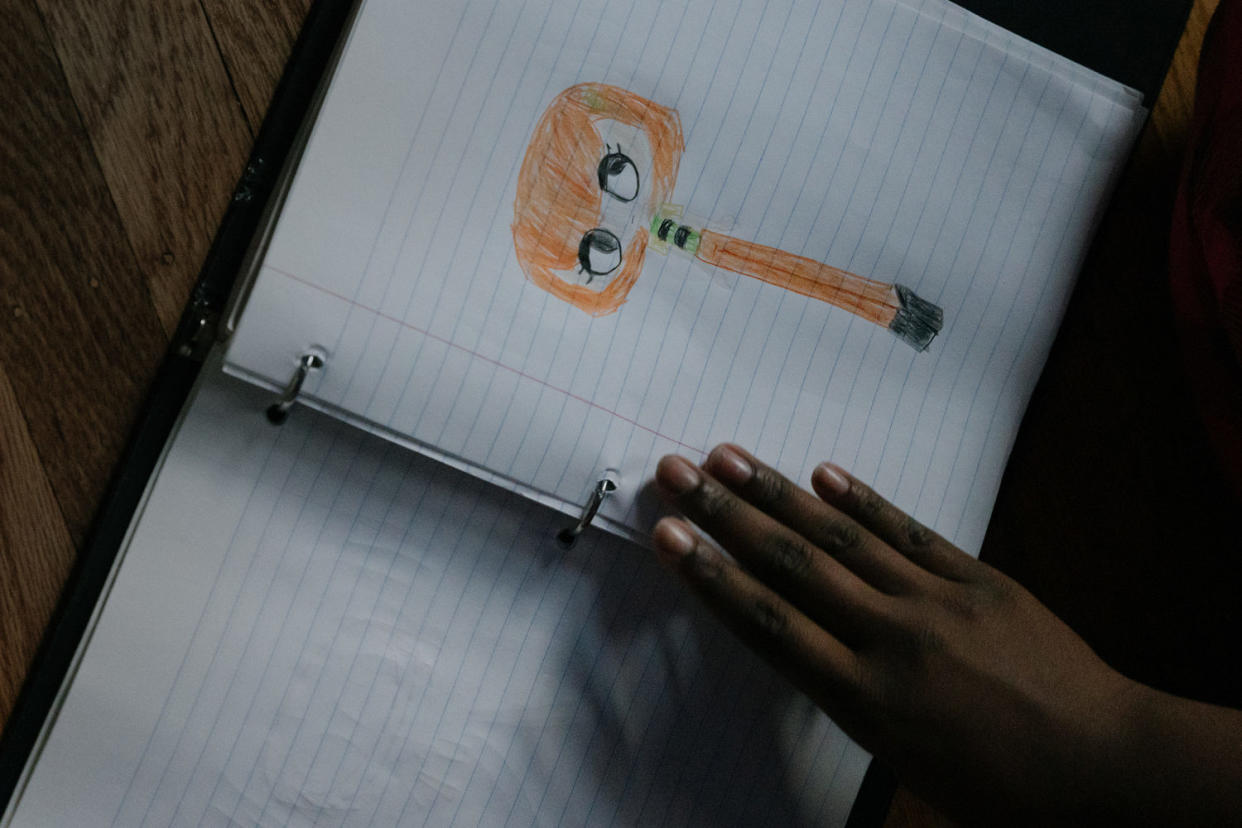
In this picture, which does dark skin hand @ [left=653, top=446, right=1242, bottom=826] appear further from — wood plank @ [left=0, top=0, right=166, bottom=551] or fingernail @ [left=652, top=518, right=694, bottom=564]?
wood plank @ [left=0, top=0, right=166, bottom=551]

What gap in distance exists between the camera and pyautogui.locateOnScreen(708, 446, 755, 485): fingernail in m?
0.49

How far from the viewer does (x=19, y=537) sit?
0.47m

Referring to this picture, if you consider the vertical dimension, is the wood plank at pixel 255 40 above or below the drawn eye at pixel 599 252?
above

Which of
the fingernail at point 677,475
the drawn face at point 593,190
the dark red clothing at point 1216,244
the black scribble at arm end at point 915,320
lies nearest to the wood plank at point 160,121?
the drawn face at point 593,190

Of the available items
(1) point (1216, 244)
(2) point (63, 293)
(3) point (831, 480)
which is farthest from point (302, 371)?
(1) point (1216, 244)

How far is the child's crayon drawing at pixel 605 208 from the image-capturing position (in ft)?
1.59

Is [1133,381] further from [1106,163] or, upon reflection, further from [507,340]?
[507,340]

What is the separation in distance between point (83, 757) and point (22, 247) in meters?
0.27

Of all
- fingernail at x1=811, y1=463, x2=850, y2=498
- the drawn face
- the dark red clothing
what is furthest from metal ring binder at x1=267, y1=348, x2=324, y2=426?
the dark red clothing

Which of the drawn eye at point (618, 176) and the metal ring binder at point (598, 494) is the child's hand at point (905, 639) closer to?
the metal ring binder at point (598, 494)

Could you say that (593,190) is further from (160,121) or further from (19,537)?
(19,537)

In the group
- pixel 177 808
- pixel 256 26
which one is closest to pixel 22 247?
pixel 256 26

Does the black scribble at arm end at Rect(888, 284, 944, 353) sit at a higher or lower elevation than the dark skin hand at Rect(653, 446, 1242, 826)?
higher

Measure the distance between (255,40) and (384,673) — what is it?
0.35 m
